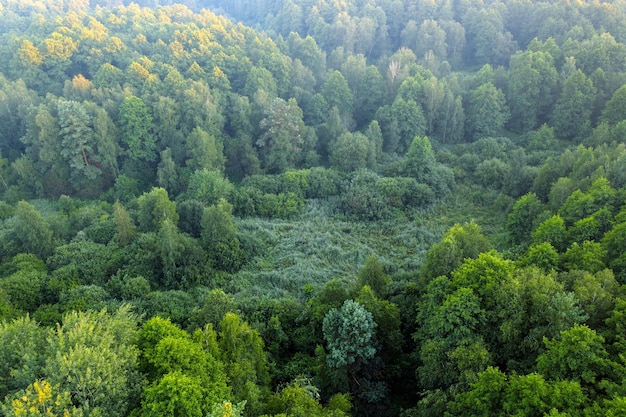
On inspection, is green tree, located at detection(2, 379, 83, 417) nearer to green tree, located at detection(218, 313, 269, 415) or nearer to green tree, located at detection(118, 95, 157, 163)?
green tree, located at detection(218, 313, 269, 415)

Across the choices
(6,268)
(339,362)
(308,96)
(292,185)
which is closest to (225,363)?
(339,362)

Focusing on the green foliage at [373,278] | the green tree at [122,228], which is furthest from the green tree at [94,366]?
the green tree at [122,228]

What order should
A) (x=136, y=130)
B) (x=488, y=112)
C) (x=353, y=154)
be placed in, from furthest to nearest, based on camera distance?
1. (x=488, y=112)
2. (x=136, y=130)
3. (x=353, y=154)

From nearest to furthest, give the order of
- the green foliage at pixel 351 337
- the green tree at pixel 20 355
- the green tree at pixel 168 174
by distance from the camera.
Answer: the green tree at pixel 20 355 → the green foliage at pixel 351 337 → the green tree at pixel 168 174

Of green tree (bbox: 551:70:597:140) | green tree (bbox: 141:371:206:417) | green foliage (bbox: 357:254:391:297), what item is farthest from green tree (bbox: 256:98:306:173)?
green tree (bbox: 141:371:206:417)

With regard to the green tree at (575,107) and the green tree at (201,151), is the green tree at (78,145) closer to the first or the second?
the green tree at (201,151)

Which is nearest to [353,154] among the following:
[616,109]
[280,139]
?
[280,139]

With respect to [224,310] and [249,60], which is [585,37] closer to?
[249,60]

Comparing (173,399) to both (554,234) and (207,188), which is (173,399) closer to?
(554,234)

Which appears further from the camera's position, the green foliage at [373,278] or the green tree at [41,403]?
the green foliage at [373,278]
